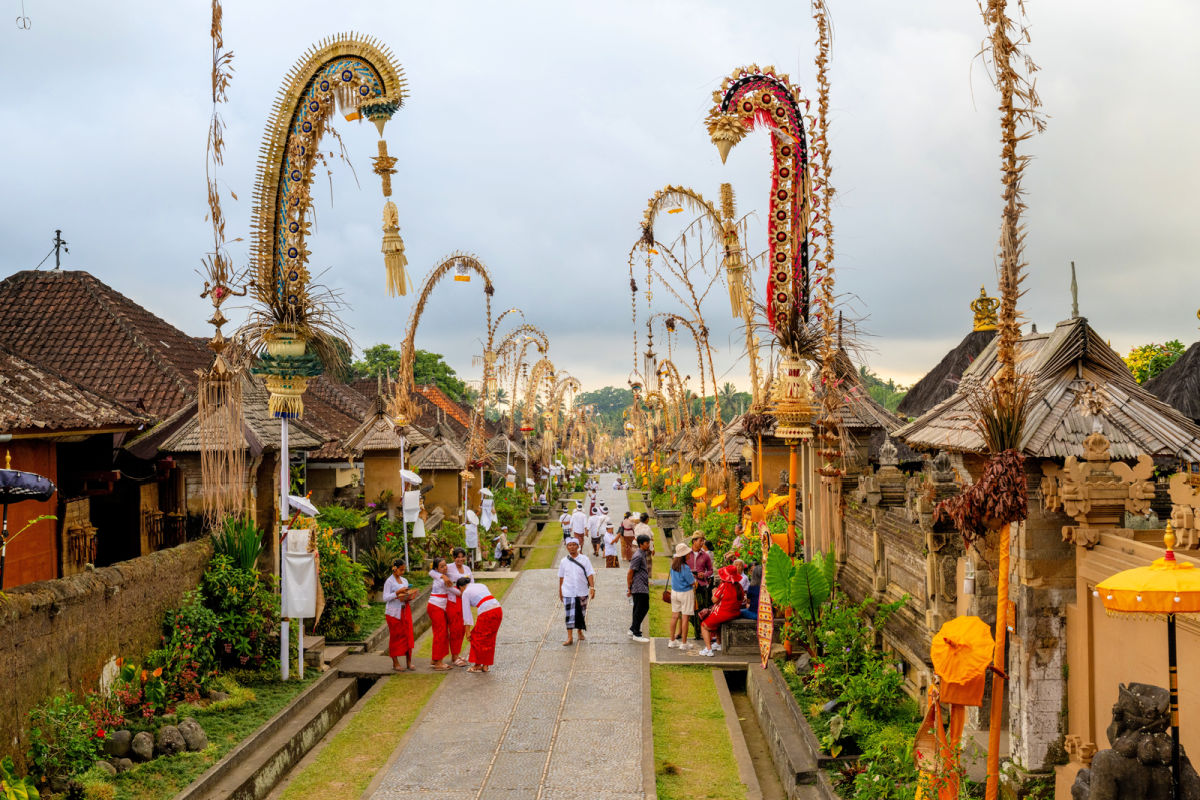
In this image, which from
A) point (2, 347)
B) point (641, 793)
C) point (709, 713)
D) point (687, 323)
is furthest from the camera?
point (687, 323)

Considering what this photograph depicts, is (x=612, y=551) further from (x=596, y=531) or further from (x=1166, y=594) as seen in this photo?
(x=1166, y=594)

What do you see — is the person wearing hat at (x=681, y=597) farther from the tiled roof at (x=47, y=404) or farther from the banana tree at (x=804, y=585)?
the tiled roof at (x=47, y=404)

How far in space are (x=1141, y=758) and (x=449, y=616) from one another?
9.68 m

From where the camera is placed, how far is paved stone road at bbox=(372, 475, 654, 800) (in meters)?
8.85

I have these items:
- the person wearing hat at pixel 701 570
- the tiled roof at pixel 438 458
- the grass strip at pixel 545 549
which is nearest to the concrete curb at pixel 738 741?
the person wearing hat at pixel 701 570

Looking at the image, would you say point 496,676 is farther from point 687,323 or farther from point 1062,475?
point 687,323

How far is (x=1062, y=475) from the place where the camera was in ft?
21.0

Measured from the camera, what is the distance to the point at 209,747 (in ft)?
29.7

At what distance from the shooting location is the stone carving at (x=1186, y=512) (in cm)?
527

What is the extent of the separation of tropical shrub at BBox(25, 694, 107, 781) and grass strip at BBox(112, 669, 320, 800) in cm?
36

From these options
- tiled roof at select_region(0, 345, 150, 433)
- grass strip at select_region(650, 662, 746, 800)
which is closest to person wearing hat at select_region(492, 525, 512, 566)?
grass strip at select_region(650, 662, 746, 800)

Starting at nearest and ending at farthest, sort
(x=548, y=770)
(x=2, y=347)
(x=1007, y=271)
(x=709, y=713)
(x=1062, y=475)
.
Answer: (x=1007, y=271) → (x=1062, y=475) → (x=548, y=770) → (x=709, y=713) → (x=2, y=347)

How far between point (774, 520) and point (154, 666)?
851 centimetres

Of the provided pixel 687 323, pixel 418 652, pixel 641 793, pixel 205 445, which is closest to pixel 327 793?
pixel 641 793
